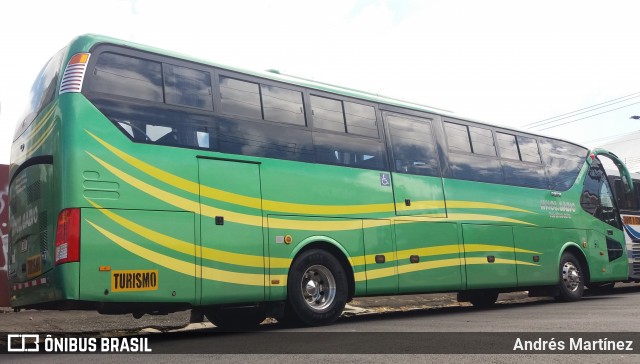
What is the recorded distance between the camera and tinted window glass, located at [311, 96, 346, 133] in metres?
9.16

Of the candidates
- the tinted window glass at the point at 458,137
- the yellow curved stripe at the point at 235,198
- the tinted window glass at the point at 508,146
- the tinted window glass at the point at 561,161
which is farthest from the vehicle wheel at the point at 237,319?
the tinted window glass at the point at 561,161

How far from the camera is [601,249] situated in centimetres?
1414

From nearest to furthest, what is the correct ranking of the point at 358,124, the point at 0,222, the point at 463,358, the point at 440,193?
the point at 463,358 → the point at 358,124 → the point at 440,193 → the point at 0,222

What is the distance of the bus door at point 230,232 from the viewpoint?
754 centimetres

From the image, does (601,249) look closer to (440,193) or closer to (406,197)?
(440,193)

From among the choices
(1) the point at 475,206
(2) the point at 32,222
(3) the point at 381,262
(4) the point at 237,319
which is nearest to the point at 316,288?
(3) the point at 381,262

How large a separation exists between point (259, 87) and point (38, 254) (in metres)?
3.53

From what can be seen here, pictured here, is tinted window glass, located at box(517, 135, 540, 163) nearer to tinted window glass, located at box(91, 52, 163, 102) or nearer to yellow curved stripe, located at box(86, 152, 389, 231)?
yellow curved stripe, located at box(86, 152, 389, 231)

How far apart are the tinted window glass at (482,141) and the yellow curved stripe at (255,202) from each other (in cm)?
144

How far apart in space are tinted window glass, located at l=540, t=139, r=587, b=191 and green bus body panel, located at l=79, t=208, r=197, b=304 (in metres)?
8.91

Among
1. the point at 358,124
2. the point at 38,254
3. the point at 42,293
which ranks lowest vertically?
the point at 42,293

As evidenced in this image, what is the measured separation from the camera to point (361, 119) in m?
9.78

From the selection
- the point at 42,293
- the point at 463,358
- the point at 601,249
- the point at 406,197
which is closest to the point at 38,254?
the point at 42,293

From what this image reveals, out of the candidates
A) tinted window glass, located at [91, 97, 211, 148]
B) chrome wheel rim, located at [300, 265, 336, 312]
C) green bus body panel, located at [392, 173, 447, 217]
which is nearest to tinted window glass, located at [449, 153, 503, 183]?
green bus body panel, located at [392, 173, 447, 217]
